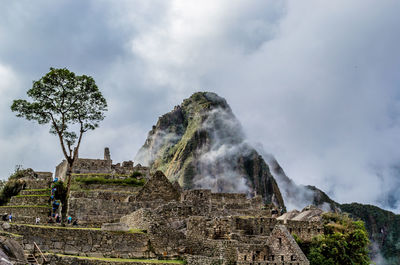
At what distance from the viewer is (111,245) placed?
890 inches

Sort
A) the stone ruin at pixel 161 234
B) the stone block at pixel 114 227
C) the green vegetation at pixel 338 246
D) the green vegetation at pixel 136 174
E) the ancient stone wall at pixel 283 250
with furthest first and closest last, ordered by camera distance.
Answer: the green vegetation at pixel 136 174 → the green vegetation at pixel 338 246 → the ancient stone wall at pixel 283 250 → the stone block at pixel 114 227 → the stone ruin at pixel 161 234

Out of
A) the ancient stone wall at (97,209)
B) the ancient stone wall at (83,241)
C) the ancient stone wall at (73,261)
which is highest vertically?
the ancient stone wall at (97,209)

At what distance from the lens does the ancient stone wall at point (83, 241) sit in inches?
830

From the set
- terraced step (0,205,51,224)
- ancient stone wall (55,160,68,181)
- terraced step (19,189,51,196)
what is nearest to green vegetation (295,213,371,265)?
terraced step (0,205,51,224)

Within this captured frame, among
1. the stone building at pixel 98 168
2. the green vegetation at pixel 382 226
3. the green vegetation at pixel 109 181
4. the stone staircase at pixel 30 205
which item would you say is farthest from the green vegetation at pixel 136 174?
the green vegetation at pixel 382 226

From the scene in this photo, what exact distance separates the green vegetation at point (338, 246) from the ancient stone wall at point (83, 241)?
13615mm

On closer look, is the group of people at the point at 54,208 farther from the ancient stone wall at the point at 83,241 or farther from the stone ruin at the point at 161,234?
the ancient stone wall at the point at 83,241

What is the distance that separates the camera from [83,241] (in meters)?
22.1

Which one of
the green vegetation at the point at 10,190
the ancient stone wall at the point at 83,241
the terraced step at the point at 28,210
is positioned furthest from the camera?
the green vegetation at the point at 10,190

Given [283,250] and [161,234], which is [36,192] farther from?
[283,250]

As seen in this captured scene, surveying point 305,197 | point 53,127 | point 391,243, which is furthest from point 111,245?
point 305,197

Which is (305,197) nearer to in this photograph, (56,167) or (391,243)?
(391,243)

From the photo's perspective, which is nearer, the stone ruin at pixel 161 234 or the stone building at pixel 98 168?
the stone ruin at pixel 161 234

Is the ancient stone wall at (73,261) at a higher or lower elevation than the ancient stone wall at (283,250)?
lower
